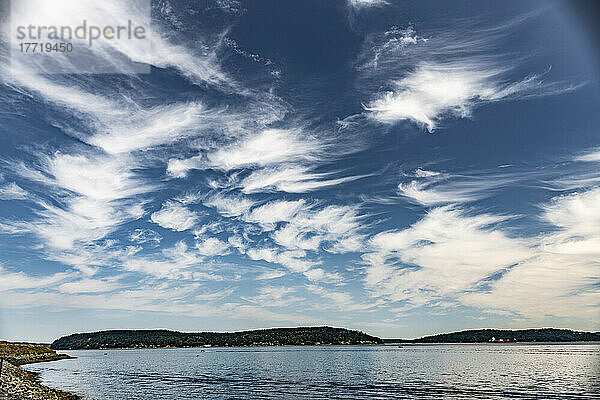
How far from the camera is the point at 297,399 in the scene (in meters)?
59.0

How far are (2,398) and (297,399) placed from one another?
34.8m

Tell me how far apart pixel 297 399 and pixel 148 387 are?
31757 millimetres

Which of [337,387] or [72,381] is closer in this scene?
[337,387]

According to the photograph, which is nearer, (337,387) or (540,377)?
(337,387)

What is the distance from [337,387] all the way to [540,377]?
139 ft

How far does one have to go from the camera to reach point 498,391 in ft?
212

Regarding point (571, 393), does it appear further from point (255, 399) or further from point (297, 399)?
point (255, 399)

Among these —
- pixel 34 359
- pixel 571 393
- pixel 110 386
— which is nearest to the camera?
pixel 571 393

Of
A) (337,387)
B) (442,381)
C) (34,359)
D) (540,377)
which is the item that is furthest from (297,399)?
(34,359)

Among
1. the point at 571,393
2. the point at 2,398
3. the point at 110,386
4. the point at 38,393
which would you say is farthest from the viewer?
the point at 110,386

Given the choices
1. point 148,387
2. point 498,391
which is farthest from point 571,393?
point 148,387

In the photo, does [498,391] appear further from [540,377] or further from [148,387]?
[148,387]

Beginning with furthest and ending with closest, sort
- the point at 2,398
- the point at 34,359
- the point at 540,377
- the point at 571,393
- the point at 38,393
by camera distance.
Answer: the point at 34,359
the point at 540,377
the point at 571,393
the point at 38,393
the point at 2,398

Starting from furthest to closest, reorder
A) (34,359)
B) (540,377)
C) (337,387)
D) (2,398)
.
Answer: (34,359), (540,377), (337,387), (2,398)
